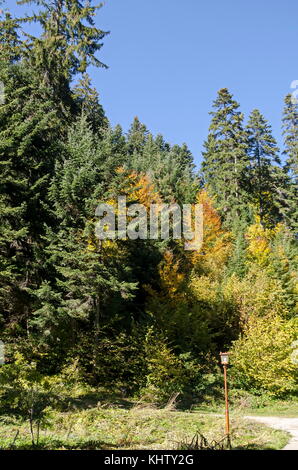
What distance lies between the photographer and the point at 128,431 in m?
10.7

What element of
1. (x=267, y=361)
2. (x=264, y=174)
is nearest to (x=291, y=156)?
(x=264, y=174)

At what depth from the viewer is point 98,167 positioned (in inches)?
741

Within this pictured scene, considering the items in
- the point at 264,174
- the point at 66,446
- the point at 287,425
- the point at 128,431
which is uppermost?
the point at 264,174

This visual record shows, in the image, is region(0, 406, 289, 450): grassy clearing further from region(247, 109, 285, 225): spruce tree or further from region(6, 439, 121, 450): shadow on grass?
region(247, 109, 285, 225): spruce tree

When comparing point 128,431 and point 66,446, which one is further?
point 128,431

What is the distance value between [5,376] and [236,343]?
14.3 metres

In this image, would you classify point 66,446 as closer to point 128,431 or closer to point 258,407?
point 128,431

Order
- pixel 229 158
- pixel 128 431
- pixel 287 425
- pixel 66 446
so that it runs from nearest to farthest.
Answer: pixel 66 446 < pixel 128 431 < pixel 287 425 < pixel 229 158

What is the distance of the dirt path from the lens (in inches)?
392

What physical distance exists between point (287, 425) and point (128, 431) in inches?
258

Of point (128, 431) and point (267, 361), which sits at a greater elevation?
point (128, 431)

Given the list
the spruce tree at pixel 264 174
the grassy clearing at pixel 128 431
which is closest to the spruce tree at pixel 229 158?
the spruce tree at pixel 264 174

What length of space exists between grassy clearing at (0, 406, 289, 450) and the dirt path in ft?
0.76

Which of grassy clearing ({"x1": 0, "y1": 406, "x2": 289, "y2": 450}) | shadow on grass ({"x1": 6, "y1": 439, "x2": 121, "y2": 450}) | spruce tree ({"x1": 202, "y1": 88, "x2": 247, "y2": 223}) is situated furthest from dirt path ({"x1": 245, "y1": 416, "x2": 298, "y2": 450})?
spruce tree ({"x1": 202, "y1": 88, "x2": 247, "y2": 223})
